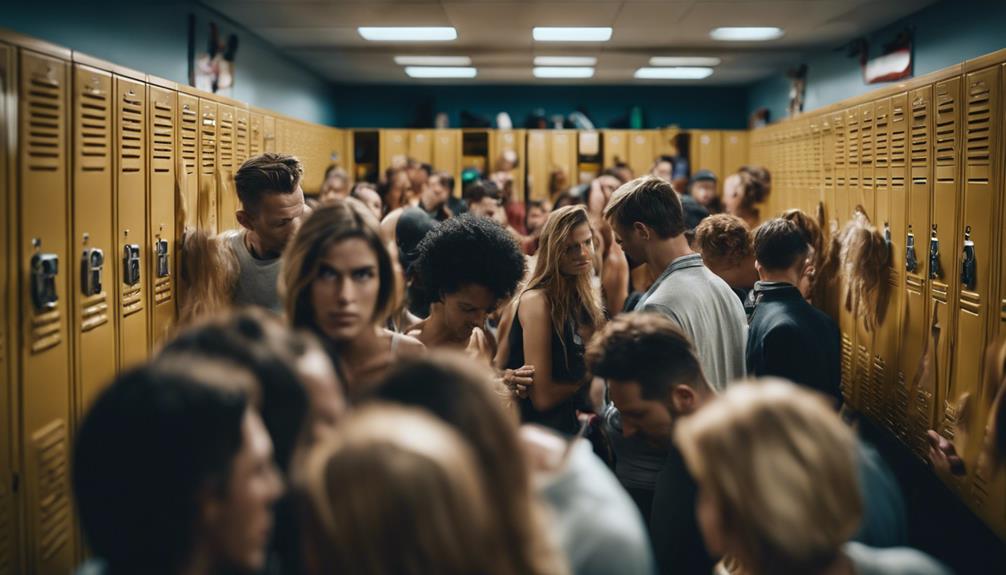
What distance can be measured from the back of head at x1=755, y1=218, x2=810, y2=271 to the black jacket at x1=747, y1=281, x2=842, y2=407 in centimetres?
9

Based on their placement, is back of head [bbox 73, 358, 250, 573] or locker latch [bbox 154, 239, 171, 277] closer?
back of head [bbox 73, 358, 250, 573]

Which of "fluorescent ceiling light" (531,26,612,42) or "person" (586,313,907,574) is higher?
"fluorescent ceiling light" (531,26,612,42)

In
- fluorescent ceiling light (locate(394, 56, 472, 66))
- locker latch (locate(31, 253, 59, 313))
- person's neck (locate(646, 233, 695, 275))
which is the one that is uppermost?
fluorescent ceiling light (locate(394, 56, 472, 66))

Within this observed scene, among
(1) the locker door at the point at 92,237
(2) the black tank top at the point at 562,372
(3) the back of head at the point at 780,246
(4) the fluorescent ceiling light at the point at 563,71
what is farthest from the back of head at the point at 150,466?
(4) the fluorescent ceiling light at the point at 563,71

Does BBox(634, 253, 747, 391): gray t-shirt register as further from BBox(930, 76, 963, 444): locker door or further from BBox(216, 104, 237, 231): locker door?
BBox(216, 104, 237, 231): locker door

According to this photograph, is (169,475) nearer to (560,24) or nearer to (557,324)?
(557,324)

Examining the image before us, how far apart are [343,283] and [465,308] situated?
879 millimetres

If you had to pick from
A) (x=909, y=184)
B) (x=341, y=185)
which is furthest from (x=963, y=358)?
(x=341, y=185)

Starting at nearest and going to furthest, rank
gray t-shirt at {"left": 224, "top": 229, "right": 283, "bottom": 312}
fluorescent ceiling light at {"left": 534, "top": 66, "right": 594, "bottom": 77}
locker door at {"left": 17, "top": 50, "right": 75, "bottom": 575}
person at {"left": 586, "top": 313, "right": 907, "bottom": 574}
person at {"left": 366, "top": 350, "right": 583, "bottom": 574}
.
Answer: person at {"left": 366, "top": 350, "right": 583, "bottom": 574}, person at {"left": 586, "top": 313, "right": 907, "bottom": 574}, locker door at {"left": 17, "top": 50, "right": 75, "bottom": 575}, gray t-shirt at {"left": 224, "top": 229, "right": 283, "bottom": 312}, fluorescent ceiling light at {"left": 534, "top": 66, "right": 594, "bottom": 77}

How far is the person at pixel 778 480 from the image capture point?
1.27m

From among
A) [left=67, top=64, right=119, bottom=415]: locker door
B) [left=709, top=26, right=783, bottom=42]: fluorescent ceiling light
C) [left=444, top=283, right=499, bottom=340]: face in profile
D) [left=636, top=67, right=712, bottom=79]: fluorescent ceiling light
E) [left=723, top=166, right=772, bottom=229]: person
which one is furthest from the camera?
[left=636, top=67, right=712, bottom=79]: fluorescent ceiling light

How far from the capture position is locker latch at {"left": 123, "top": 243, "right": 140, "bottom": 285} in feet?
10.3

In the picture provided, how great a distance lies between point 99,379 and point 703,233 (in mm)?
2314

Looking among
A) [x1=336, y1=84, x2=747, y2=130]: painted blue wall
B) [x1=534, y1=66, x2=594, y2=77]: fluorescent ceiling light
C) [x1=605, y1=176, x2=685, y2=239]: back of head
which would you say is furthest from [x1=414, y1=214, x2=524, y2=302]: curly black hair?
[x1=336, y1=84, x2=747, y2=130]: painted blue wall
